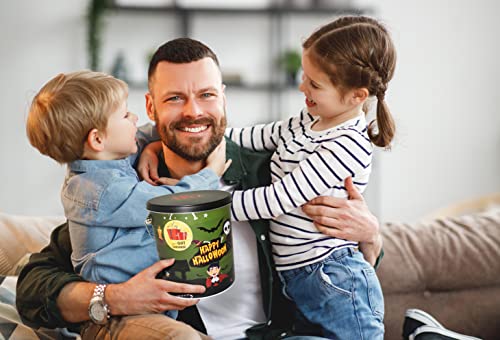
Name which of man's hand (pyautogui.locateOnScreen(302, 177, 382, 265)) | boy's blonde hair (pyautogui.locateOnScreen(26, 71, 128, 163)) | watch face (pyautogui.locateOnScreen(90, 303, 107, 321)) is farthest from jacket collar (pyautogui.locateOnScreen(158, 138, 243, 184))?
watch face (pyautogui.locateOnScreen(90, 303, 107, 321))

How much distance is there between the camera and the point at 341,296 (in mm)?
1550

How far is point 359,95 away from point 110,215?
2.20 ft

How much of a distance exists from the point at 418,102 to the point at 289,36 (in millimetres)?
1130

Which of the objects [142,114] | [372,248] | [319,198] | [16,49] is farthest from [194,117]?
[16,49]

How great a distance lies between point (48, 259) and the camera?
1.68 metres

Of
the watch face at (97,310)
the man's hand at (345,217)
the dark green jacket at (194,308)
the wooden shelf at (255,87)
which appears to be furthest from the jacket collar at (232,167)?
the wooden shelf at (255,87)

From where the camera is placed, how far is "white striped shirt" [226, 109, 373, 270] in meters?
1.52

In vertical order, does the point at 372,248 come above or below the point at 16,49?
below

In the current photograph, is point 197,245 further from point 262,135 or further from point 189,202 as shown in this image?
point 262,135

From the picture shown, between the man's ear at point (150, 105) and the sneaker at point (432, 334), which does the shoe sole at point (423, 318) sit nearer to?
the sneaker at point (432, 334)

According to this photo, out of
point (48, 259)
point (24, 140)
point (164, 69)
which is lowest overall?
point (24, 140)

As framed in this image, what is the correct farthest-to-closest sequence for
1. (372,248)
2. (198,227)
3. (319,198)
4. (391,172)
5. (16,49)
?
(391,172), (16,49), (372,248), (319,198), (198,227)

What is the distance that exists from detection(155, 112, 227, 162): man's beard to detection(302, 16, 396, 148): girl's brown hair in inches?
12.4

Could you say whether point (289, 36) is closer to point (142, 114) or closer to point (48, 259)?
point (142, 114)
